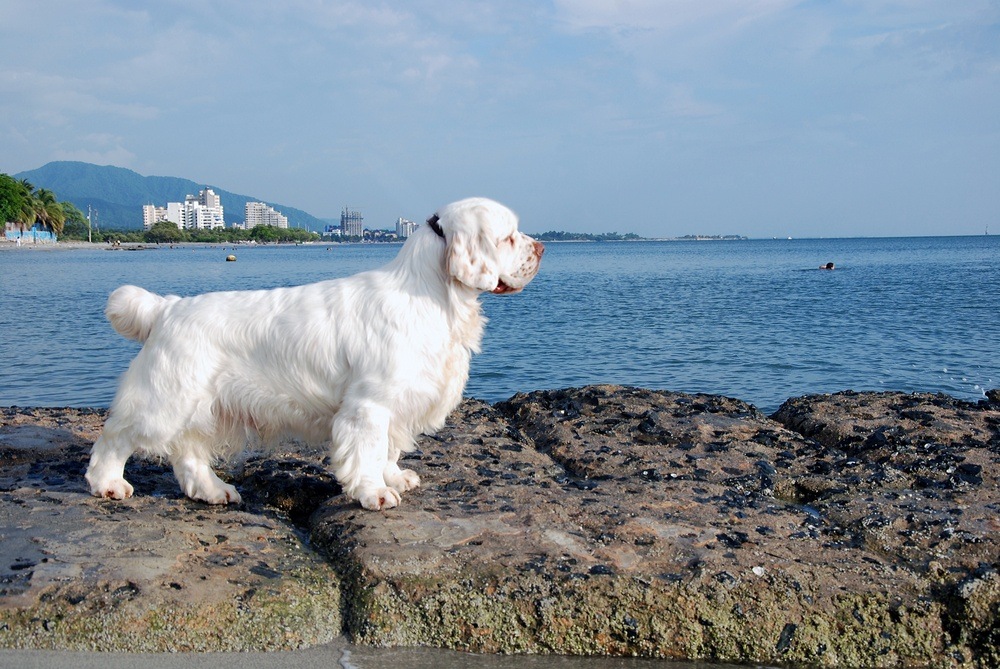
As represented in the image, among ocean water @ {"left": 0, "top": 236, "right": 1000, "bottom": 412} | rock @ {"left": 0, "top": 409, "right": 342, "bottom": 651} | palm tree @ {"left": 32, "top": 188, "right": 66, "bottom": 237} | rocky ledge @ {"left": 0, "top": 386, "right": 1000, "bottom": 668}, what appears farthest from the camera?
palm tree @ {"left": 32, "top": 188, "right": 66, "bottom": 237}

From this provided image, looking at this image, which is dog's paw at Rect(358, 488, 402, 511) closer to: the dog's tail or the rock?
the rock

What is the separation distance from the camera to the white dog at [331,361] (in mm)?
4617

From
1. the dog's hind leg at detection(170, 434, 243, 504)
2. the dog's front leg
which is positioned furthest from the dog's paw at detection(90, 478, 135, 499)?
the dog's front leg

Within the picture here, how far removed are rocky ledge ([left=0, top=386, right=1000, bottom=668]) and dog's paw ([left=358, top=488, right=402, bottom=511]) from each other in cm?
8

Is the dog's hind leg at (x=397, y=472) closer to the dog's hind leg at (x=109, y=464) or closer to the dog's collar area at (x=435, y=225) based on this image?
the dog's collar area at (x=435, y=225)

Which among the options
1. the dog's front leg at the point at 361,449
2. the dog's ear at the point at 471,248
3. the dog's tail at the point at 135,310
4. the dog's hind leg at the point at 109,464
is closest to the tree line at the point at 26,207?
the dog's tail at the point at 135,310

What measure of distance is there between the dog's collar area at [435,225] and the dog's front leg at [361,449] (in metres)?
1.06

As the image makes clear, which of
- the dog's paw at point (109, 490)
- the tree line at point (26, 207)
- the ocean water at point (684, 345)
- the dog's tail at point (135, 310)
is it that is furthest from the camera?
the tree line at point (26, 207)

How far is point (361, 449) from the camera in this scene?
4.59 metres

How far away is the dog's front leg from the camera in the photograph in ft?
15.0

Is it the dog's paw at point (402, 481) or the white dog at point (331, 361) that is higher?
the white dog at point (331, 361)

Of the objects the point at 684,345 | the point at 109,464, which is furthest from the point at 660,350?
the point at 109,464

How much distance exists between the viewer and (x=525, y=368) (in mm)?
15156

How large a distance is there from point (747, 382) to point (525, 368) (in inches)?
155
